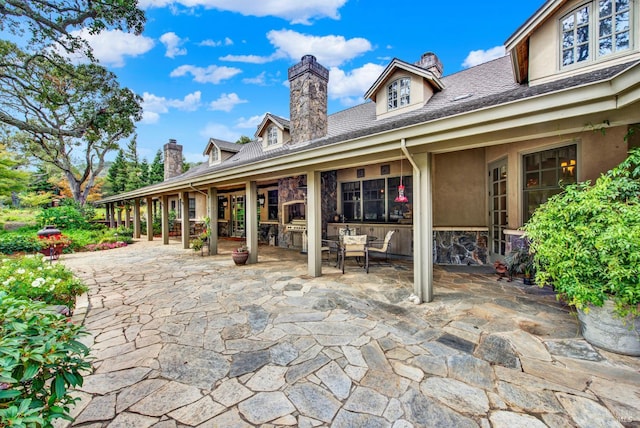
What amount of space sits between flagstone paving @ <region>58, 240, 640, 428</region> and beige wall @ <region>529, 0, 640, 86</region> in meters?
3.93

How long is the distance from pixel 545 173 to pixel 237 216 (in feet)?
39.3

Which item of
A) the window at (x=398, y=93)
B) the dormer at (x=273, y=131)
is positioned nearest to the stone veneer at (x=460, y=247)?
the window at (x=398, y=93)

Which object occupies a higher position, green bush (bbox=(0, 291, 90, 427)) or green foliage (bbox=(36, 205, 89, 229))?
green foliage (bbox=(36, 205, 89, 229))

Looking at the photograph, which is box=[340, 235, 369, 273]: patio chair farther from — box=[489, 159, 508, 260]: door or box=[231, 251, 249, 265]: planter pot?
box=[489, 159, 508, 260]: door

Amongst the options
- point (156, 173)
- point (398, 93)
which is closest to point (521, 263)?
point (398, 93)

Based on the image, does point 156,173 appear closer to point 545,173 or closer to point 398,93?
point 398,93

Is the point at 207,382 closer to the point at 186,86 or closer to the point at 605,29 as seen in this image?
the point at 605,29

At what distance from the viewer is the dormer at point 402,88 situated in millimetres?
7025

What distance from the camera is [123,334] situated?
296cm

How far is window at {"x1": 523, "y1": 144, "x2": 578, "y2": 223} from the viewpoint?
13.9 feet

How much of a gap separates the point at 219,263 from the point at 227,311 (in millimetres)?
3517

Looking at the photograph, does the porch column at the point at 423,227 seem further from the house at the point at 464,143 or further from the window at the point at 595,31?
the window at the point at 595,31

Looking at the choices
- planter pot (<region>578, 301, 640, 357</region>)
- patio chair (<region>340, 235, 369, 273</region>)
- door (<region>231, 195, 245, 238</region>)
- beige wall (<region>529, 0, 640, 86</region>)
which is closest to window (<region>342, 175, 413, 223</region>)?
patio chair (<region>340, 235, 369, 273</region>)

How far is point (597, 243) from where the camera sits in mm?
2344
